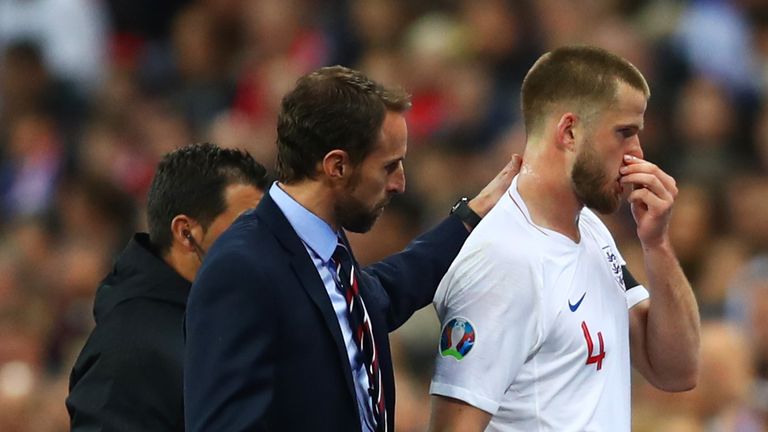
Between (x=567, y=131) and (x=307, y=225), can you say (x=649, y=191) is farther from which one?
(x=307, y=225)

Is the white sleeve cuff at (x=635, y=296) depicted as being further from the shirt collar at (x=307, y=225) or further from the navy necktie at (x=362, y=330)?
the shirt collar at (x=307, y=225)

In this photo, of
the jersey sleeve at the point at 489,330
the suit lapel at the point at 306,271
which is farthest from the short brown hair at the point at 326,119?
the jersey sleeve at the point at 489,330

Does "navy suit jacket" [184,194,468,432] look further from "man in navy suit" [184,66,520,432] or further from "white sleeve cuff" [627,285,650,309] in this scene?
"white sleeve cuff" [627,285,650,309]

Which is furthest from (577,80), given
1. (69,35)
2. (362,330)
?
(69,35)

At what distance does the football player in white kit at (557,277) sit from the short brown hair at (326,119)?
17.6 inches

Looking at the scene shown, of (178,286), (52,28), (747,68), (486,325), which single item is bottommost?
(486,325)

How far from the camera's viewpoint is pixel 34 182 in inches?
403

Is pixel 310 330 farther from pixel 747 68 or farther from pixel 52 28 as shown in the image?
pixel 52 28

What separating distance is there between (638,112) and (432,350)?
11.4 ft

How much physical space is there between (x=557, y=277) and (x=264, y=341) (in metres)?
0.80

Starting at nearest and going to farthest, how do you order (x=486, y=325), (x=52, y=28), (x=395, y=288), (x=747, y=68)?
1. (x=486, y=325)
2. (x=395, y=288)
3. (x=747, y=68)
4. (x=52, y=28)

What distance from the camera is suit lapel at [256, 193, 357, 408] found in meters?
3.65

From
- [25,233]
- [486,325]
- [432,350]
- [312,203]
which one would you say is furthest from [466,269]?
[25,233]

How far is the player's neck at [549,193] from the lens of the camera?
400 cm
